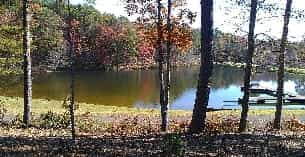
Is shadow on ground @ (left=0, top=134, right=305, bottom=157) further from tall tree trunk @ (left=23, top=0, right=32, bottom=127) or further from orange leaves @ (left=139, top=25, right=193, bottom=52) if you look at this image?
→ orange leaves @ (left=139, top=25, right=193, bottom=52)

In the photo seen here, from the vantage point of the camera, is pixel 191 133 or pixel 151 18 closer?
pixel 191 133

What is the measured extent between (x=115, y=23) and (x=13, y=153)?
315 feet

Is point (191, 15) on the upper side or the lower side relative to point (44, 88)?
upper

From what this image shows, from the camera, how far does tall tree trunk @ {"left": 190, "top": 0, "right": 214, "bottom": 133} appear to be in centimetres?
1266

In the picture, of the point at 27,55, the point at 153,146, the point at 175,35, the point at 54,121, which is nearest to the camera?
the point at 153,146

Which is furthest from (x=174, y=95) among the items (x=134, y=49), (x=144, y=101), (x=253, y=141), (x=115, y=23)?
(x=115, y=23)

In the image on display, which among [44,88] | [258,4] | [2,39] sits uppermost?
[258,4]

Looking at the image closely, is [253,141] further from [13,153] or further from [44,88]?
[44,88]

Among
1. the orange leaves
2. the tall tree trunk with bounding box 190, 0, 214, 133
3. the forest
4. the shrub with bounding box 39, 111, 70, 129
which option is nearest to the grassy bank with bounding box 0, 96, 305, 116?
the forest

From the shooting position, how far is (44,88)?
57.1 metres

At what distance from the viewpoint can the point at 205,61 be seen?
12.9 metres

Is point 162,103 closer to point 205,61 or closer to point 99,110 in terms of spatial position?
point 205,61

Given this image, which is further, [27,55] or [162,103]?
[162,103]

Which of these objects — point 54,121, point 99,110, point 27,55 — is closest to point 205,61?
point 27,55
